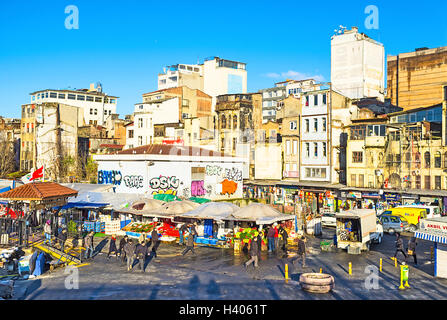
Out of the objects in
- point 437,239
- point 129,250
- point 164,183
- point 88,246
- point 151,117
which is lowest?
point 88,246

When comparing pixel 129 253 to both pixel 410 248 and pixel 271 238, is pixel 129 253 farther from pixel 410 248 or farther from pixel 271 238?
pixel 410 248

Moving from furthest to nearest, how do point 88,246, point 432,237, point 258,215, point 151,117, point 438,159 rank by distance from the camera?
point 151,117 → point 438,159 → point 258,215 → point 88,246 → point 432,237

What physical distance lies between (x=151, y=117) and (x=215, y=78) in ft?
107

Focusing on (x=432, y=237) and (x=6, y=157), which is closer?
(x=432, y=237)

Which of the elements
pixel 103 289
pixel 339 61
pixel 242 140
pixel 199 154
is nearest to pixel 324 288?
pixel 103 289

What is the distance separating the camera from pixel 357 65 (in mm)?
83625

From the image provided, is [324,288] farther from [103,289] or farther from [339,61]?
[339,61]

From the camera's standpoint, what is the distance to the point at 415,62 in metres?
66.2

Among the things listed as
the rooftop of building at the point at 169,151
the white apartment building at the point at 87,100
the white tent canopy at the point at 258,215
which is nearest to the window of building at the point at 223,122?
the rooftop of building at the point at 169,151

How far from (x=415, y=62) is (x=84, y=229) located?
175ft

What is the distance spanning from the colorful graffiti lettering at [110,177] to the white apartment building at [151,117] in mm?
27759

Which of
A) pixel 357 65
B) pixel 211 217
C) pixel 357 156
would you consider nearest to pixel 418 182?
pixel 357 156

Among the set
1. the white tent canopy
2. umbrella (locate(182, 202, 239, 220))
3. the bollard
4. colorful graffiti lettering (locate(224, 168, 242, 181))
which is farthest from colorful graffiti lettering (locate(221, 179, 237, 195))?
the bollard

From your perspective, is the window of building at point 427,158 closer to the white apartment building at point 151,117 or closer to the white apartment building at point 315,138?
the white apartment building at point 315,138
